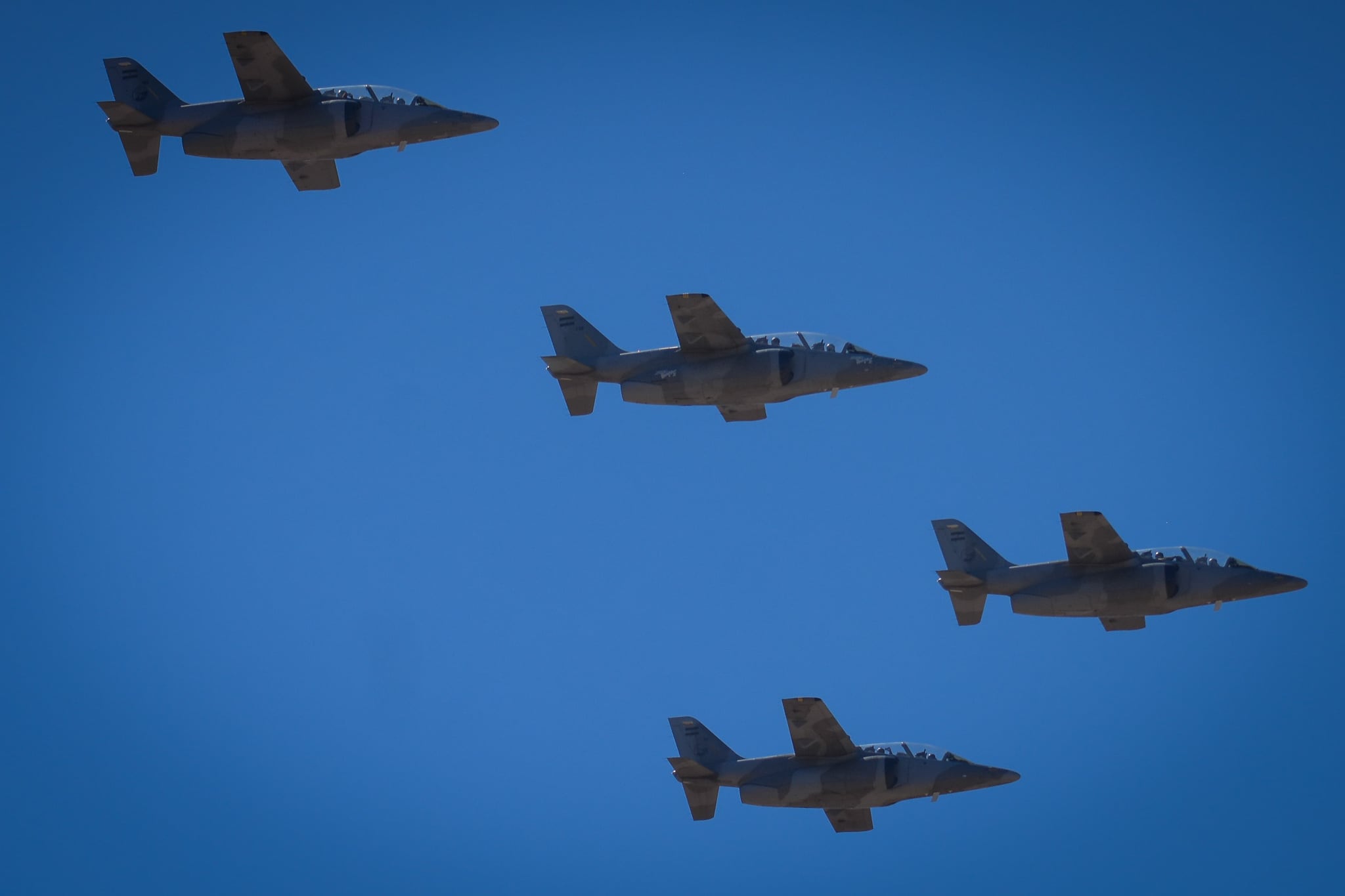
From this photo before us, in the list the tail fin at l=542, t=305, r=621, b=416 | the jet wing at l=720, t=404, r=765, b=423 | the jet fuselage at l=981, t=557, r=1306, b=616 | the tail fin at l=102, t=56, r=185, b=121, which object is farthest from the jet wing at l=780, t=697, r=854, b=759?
the tail fin at l=102, t=56, r=185, b=121

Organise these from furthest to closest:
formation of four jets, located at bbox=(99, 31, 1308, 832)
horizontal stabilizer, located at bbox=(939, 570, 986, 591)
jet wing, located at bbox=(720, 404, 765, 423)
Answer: horizontal stabilizer, located at bbox=(939, 570, 986, 591) < jet wing, located at bbox=(720, 404, 765, 423) < formation of four jets, located at bbox=(99, 31, 1308, 832)

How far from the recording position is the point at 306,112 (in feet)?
199

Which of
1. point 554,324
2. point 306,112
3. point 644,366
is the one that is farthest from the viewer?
point 554,324

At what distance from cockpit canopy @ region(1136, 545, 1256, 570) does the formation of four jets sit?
2.9 inches

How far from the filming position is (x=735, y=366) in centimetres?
6356

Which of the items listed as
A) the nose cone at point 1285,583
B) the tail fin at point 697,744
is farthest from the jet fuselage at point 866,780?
the nose cone at point 1285,583

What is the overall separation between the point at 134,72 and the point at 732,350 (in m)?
24.8

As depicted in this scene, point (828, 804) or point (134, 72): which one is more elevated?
point (134, 72)

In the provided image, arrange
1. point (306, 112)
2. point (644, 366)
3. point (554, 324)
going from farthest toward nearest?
1. point (554, 324)
2. point (644, 366)
3. point (306, 112)

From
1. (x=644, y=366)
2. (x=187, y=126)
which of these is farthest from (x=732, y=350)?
(x=187, y=126)

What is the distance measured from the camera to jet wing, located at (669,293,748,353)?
63.2m

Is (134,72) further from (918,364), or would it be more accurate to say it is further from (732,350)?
(918,364)

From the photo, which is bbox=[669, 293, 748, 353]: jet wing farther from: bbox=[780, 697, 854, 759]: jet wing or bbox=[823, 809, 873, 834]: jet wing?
bbox=[823, 809, 873, 834]: jet wing

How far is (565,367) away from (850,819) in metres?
22.7
